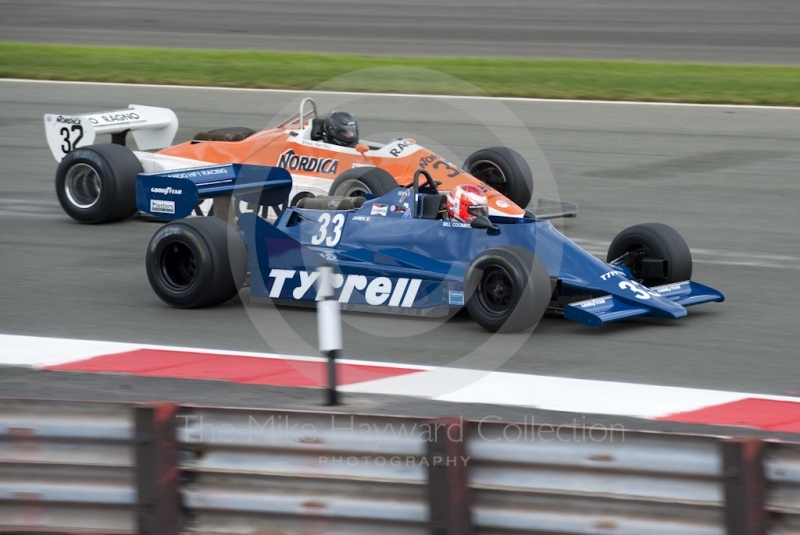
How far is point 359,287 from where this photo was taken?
28.8 feet

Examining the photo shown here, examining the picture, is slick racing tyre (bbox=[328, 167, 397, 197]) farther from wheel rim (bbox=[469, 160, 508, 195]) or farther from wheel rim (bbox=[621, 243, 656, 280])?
wheel rim (bbox=[621, 243, 656, 280])

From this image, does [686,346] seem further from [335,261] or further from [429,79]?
[429,79]

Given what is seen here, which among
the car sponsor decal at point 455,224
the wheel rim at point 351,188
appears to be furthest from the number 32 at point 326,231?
the wheel rim at point 351,188

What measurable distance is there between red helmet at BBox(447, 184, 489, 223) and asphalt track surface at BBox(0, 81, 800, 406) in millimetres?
795

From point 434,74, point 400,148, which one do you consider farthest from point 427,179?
point 434,74

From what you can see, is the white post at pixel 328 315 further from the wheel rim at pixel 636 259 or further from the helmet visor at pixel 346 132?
the helmet visor at pixel 346 132

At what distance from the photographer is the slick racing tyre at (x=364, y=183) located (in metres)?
10.9

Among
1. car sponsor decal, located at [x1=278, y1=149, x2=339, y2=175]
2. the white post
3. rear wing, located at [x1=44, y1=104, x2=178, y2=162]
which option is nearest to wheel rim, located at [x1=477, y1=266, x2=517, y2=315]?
the white post

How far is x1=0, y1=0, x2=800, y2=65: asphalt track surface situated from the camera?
25.8 metres

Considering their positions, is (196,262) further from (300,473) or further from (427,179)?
(300,473)

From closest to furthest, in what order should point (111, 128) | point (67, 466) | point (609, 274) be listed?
point (67, 466)
point (609, 274)
point (111, 128)

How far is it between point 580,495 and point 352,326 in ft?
14.3

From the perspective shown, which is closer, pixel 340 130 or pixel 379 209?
pixel 379 209

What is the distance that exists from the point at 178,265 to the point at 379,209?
158cm
